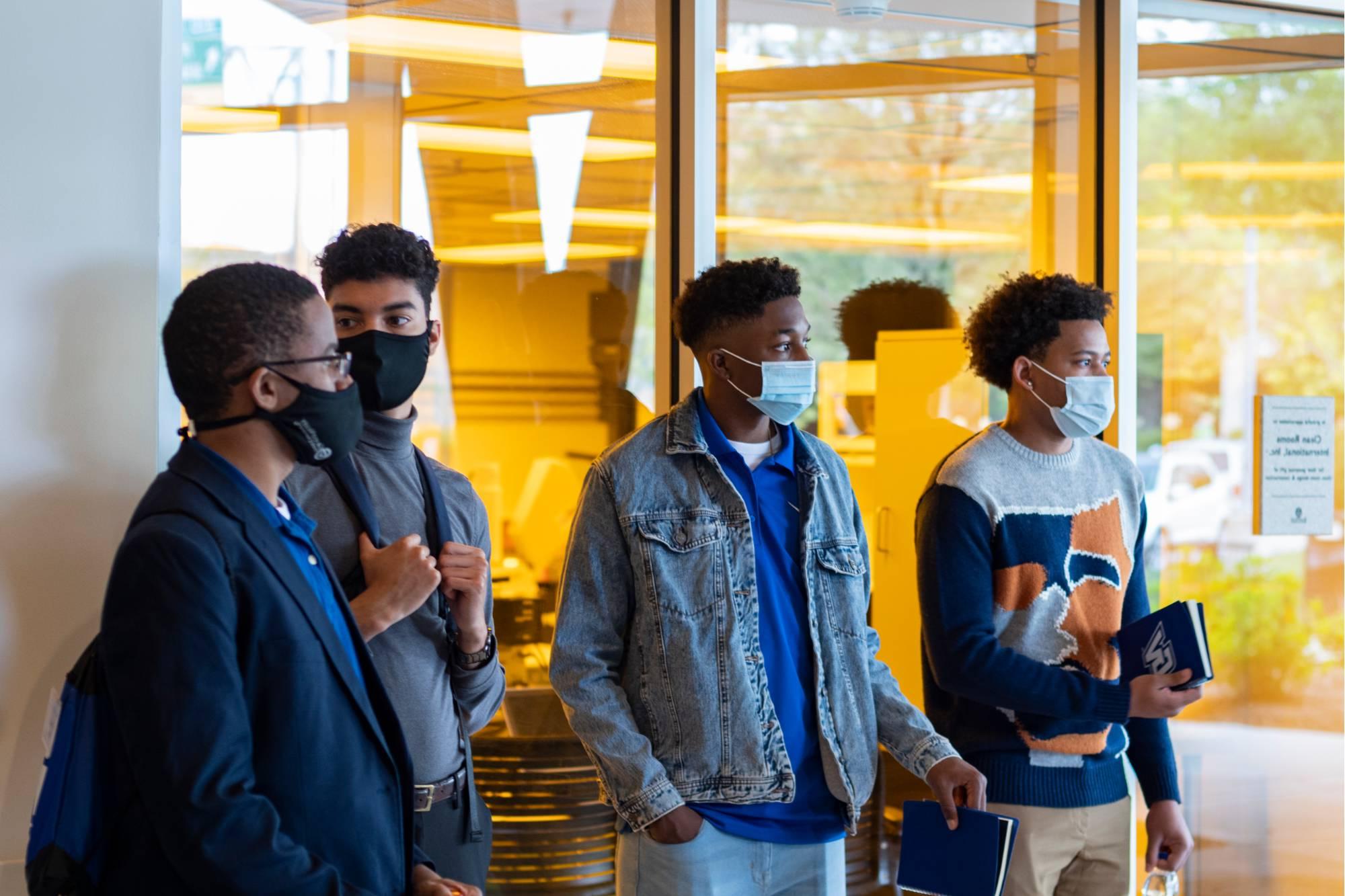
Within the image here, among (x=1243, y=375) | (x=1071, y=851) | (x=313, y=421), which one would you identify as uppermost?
(x=1243, y=375)

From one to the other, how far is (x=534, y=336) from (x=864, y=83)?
1.26 m

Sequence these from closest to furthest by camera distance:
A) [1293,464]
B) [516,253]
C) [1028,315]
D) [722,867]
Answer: [722,867] → [1028,315] → [516,253] → [1293,464]

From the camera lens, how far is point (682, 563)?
7.36ft

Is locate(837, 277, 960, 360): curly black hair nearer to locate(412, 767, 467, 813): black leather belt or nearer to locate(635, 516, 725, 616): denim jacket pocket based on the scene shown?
locate(635, 516, 725, 616): denim jacket pocket

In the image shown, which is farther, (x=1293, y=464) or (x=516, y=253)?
(x=1293, y=464)

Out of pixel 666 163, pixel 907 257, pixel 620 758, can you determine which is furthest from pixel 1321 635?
pixel 620 758

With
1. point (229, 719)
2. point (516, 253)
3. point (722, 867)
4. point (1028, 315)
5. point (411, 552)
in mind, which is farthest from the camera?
point (516, 253)

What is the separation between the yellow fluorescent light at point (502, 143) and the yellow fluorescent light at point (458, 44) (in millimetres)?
175

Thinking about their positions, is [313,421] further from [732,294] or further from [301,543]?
[732,294]

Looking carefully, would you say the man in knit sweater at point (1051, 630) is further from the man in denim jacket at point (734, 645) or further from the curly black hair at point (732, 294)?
the curly black hair at point (732, 294)

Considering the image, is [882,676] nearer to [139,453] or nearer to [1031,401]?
[1031,401]

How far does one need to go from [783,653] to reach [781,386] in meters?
0.49

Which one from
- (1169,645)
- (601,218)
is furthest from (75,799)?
(601,218)

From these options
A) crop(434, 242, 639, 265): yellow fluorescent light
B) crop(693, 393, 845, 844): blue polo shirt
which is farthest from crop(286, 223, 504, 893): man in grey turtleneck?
crop(434, 242, 639, 265): yellow fluorescent light
